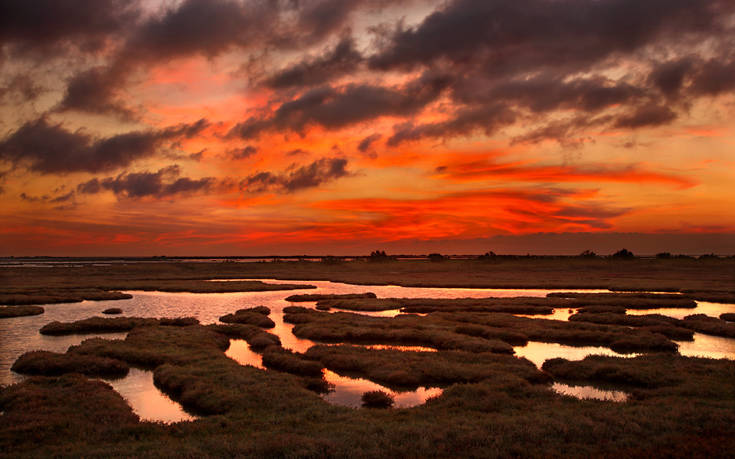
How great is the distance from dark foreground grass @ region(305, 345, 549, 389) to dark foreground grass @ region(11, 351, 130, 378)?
13.2 metres

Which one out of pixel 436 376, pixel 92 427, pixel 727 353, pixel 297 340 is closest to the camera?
pixel 92 427

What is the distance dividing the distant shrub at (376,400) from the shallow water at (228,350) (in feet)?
1.50

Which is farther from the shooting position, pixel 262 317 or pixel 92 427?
pixel 262 317

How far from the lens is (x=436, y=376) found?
1158 inches

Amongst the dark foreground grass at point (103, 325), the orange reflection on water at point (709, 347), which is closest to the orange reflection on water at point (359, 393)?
the orange reflection on water at point (709, 347)

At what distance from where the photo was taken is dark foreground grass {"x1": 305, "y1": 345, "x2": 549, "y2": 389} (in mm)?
28875

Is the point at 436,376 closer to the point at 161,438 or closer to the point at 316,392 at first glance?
the point at 316,392

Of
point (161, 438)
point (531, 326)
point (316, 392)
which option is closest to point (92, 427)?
point (161, 438)

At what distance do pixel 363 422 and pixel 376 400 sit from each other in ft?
16.4

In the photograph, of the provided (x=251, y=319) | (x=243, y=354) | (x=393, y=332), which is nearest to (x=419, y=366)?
(x=393, y=332)

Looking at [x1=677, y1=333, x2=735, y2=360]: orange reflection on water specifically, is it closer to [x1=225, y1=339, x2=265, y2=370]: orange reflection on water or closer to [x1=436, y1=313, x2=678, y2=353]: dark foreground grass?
[x1=436, y1=313, x2=678, y2=353]: dark foreground grass

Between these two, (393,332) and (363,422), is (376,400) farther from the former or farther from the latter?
(393,332)

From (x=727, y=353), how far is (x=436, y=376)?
81.9ft

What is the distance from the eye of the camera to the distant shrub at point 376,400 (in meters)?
24.8
